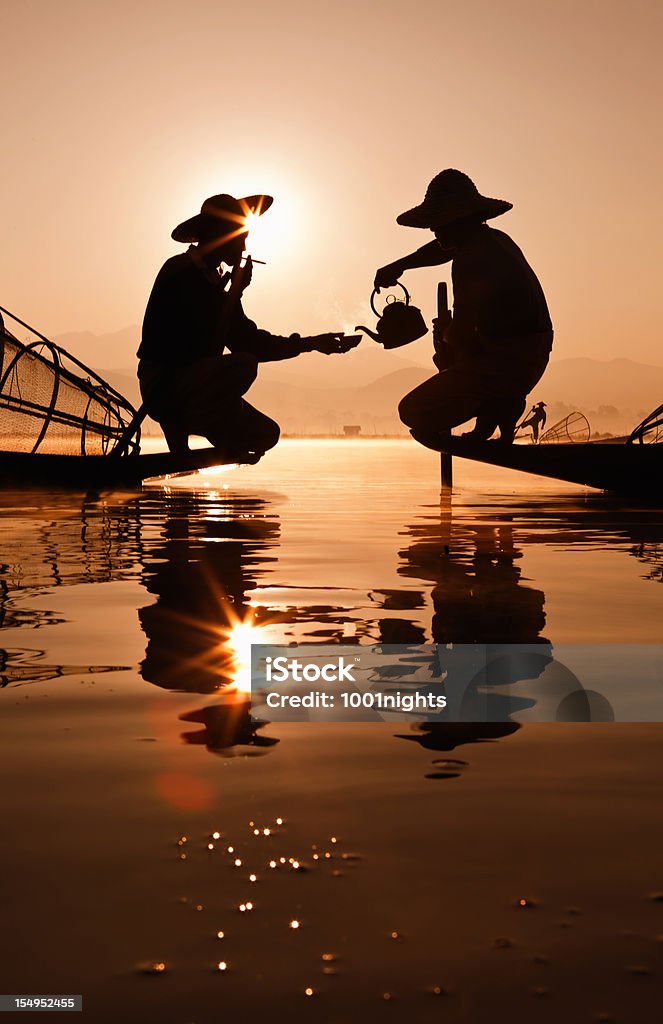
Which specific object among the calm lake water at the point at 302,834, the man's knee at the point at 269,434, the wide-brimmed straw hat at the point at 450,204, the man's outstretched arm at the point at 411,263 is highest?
the wide-brimmed straw hat at the point at 450,204

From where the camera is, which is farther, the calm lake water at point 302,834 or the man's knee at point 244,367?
the man's knee at point 244,367

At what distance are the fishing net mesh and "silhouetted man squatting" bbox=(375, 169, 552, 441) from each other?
3741 mm

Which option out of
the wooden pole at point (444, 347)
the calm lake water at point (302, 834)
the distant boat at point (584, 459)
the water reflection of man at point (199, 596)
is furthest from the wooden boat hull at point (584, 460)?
the calm lake water at point (302, 834)

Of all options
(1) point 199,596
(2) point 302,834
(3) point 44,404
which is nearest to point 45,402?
(3) point 44,404

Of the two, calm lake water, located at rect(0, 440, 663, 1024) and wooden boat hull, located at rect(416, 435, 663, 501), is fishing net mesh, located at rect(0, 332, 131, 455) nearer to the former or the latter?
wooden boat hull, located at rect(416, 435, 663, 501)

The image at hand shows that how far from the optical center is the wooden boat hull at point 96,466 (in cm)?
1243

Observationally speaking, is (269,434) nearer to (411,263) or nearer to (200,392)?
(200,392)

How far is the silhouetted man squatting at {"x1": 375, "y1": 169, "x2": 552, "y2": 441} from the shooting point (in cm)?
1137

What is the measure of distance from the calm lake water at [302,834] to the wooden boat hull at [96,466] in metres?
7.13

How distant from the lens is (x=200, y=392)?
1227 centimetres
